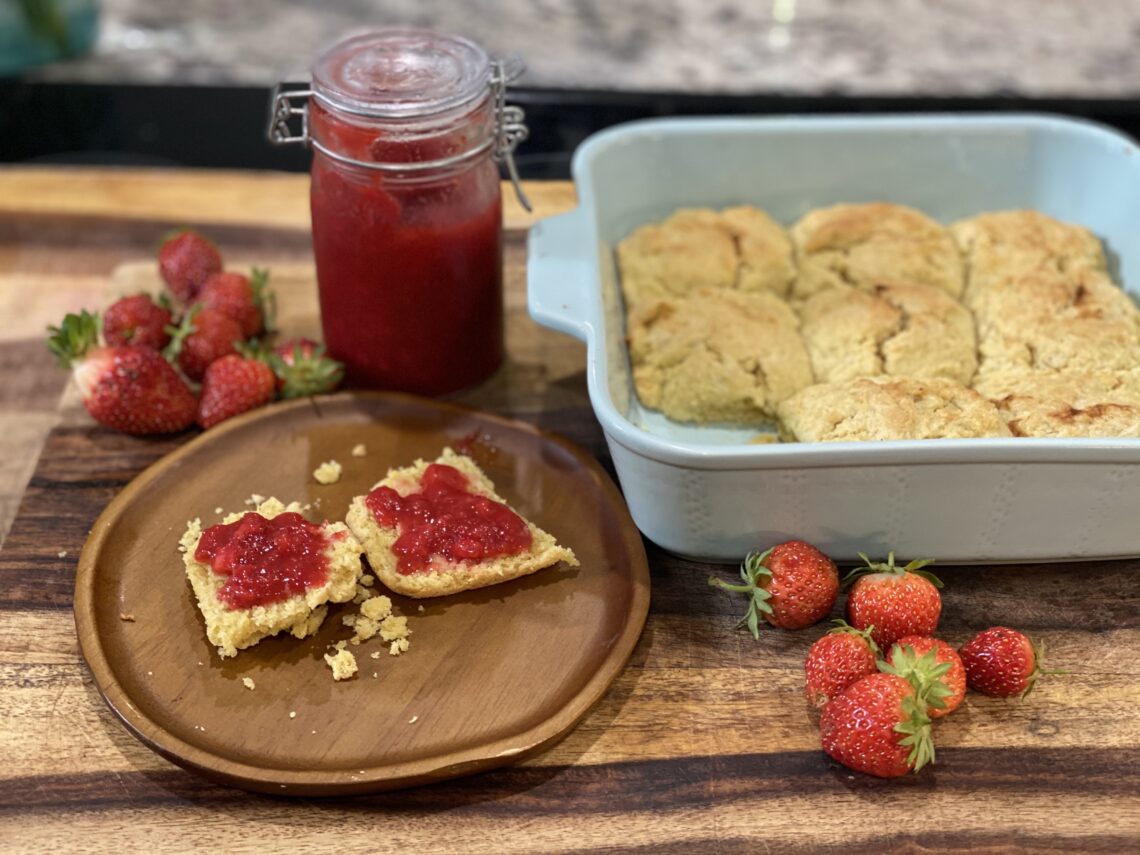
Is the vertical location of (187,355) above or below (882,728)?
below

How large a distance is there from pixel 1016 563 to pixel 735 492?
596 mm

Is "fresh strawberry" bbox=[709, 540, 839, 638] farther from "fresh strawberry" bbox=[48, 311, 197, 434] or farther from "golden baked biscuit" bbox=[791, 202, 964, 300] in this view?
"fresh strawberry" bbox=[48, 311, 197, 434]

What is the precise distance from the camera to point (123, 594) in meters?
1.87

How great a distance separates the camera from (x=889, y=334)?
87.5 inches

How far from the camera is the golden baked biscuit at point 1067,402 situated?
1902 mm

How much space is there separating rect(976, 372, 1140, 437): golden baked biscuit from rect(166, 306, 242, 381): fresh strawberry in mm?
1521

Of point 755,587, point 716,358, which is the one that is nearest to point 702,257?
point 716,358

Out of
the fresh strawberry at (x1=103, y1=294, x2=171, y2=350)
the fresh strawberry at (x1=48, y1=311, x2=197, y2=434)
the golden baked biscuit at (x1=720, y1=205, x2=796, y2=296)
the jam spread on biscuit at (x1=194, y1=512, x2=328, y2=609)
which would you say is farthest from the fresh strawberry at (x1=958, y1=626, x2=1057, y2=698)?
the fresh strawberry at (x1=103, y1=294, x2=171, y2=350)

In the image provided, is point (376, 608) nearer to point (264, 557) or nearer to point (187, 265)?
point (264, 557)

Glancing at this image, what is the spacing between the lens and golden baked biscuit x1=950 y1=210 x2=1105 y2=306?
235cm

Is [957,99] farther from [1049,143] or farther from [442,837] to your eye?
[442,837]

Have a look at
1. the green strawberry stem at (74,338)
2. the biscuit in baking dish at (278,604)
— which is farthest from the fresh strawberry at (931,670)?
the green strawberry stem at (74,338)

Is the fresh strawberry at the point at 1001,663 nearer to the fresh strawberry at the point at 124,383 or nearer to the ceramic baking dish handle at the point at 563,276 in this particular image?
the ceramic baking dish handle at the point at 563,276

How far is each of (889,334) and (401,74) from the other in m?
1.07
